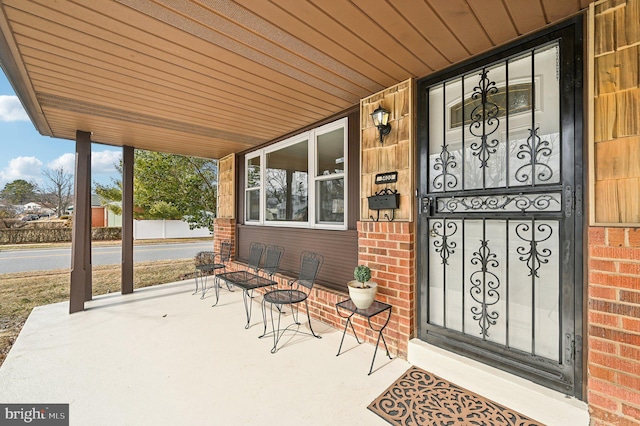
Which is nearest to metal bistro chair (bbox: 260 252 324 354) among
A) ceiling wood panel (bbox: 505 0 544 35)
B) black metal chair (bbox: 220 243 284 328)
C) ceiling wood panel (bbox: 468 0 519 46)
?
black metal chair (bbox: 220 243 284 328)

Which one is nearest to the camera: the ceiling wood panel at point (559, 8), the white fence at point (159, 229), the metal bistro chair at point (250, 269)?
the ceiling wood panel at point (559, 8)

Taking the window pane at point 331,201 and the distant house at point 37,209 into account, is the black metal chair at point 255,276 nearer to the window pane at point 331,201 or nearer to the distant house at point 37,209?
the window pane at point 331,201

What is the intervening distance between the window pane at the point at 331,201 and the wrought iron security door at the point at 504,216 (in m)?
1.22

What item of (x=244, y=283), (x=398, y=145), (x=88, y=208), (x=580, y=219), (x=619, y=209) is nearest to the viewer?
(x=619, y=209)

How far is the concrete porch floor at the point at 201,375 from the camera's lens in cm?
184

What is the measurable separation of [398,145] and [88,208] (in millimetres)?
4807

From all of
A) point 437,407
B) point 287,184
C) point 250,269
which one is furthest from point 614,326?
point 250,269

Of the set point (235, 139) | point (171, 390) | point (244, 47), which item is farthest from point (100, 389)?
point (235, 139)

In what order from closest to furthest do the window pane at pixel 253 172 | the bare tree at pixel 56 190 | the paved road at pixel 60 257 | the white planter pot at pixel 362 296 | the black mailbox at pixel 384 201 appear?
the white planter pot at pixel 362 296 < the black mailbox at pixel 384 201 < the window pane at pixel 253 172 < the paved road at pixel 60 257 < the bare tree at pixel 56 190

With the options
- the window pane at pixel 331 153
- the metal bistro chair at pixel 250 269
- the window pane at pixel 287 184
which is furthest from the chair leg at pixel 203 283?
the window pane at pixel 331 153

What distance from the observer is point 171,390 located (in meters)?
2.12

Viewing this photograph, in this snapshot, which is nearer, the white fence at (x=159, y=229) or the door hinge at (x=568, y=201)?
the door hinge at (x=568, y=201)

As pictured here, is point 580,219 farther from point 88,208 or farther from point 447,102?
point 88,208
